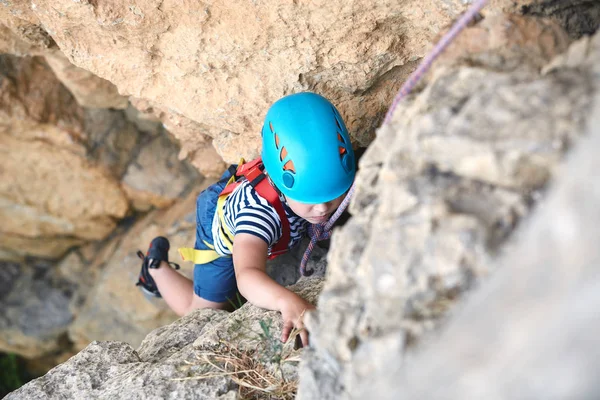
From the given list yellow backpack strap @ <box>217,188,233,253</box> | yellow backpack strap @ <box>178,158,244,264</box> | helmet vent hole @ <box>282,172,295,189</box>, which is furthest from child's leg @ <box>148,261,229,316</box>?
helmet vent hole @ <box>282,172,295,189</box>

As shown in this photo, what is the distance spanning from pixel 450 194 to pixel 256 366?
4.06 ft

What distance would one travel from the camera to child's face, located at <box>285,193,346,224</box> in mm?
2879

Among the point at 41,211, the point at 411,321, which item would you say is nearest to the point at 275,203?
the point at 411,321

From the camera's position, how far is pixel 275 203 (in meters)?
3.13

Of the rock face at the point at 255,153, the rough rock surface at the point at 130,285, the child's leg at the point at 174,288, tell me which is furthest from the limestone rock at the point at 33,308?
the child's leg at the point at 174,288

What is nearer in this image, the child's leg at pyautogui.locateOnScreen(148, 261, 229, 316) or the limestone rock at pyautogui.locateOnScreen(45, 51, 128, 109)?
the child's leg at pyautogui.locateOnScreen(148, 261, 229, 316)

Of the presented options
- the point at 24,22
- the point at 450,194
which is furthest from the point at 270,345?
the point at 24,22

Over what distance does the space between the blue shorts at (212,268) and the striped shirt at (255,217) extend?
1.31 ft

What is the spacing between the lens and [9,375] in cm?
615

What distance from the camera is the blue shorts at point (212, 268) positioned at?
3.82 metres

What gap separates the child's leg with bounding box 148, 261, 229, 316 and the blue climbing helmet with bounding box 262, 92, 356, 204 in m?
1.77

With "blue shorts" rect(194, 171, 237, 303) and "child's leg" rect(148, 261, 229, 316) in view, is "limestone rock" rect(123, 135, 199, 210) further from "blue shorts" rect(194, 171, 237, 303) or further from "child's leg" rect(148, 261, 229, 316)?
"blue shorts" rect(194, 171, 237, 303)

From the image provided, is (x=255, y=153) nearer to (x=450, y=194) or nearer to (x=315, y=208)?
(x=315, y=208)

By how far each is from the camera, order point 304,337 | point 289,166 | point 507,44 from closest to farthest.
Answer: point 507,44
point 304,337
point 289,166
